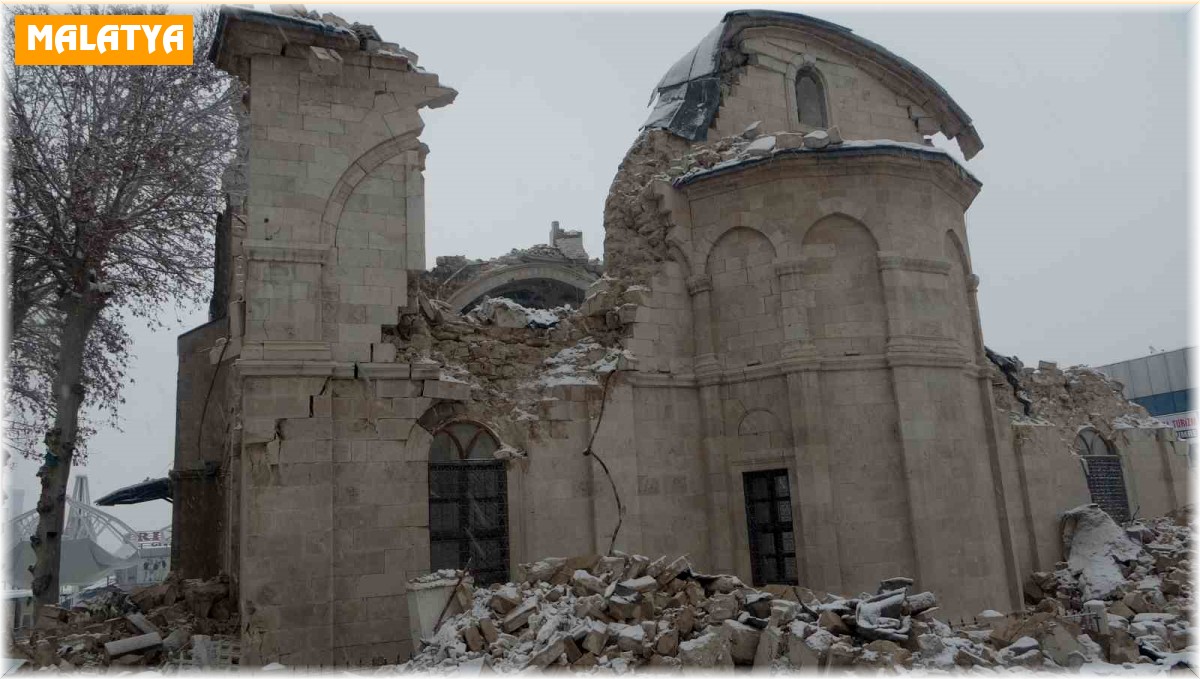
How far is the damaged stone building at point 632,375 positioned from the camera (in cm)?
972

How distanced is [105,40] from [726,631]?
1020 cm

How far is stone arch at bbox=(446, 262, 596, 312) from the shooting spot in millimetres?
19547

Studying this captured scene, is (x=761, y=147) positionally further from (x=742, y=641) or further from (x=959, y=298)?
(x=742, y=641)

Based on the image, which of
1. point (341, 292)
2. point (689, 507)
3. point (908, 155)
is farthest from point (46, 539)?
point (908, 155)

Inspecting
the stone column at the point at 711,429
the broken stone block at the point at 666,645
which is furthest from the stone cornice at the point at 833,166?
the broken stone block at the point at 666,645

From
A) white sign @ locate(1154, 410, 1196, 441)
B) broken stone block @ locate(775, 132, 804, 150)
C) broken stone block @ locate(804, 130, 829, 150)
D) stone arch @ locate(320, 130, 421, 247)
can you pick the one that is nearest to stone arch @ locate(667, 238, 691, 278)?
broken stone block @ locate(775, 132, 804, 150)

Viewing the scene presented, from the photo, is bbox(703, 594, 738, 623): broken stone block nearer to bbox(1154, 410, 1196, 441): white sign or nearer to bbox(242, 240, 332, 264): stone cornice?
bbox(242, 240, 332, 264): stone cornice

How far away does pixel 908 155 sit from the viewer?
12516 millimetres

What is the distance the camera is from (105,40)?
34.9 ft

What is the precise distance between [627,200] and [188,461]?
9.69 metres

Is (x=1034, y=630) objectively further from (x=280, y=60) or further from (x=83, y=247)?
(x=83, y=247)

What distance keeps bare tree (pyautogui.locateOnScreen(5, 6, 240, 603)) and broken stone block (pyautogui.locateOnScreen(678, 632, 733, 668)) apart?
11.4m

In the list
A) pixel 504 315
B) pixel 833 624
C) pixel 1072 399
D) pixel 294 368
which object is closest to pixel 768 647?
pixel 833 624

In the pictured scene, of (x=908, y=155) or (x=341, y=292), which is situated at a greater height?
(x=908, y=155)
